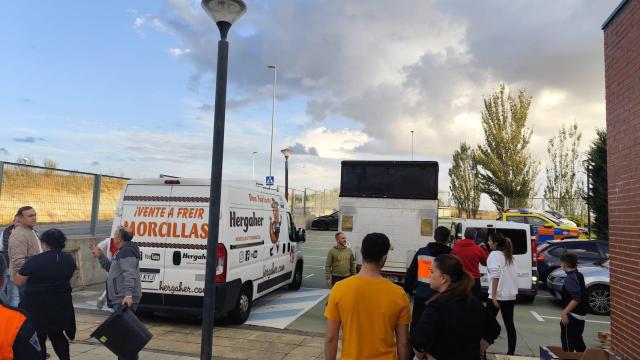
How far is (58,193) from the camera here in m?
10.6

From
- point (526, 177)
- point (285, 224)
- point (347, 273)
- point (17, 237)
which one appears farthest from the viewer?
point (526, 177)

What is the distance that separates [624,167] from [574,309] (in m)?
1.77

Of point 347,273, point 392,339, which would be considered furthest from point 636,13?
point 347,273

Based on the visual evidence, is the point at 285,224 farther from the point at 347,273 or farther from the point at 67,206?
the point at 67,206

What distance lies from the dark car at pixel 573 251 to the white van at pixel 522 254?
2053 millimetres

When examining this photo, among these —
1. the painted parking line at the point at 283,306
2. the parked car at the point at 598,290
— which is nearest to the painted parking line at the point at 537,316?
the parked car at the point at 598,290

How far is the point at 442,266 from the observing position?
3.16 meters

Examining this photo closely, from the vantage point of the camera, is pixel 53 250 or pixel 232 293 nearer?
pixel 53 250

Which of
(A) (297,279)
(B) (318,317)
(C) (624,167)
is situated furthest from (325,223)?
(C) (624,167)

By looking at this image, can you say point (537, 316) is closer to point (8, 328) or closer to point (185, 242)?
point (185, 242)

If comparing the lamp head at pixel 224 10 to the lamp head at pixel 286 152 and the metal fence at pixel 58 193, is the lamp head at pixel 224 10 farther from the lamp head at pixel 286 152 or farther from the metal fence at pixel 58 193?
the lamp head at pixel 286 152

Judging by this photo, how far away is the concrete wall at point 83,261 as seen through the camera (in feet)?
34.7

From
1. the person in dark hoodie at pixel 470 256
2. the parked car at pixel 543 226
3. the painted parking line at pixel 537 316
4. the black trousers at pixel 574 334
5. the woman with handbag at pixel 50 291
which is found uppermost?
the parked car at pixel 543 226

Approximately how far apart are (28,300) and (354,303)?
374 cm
